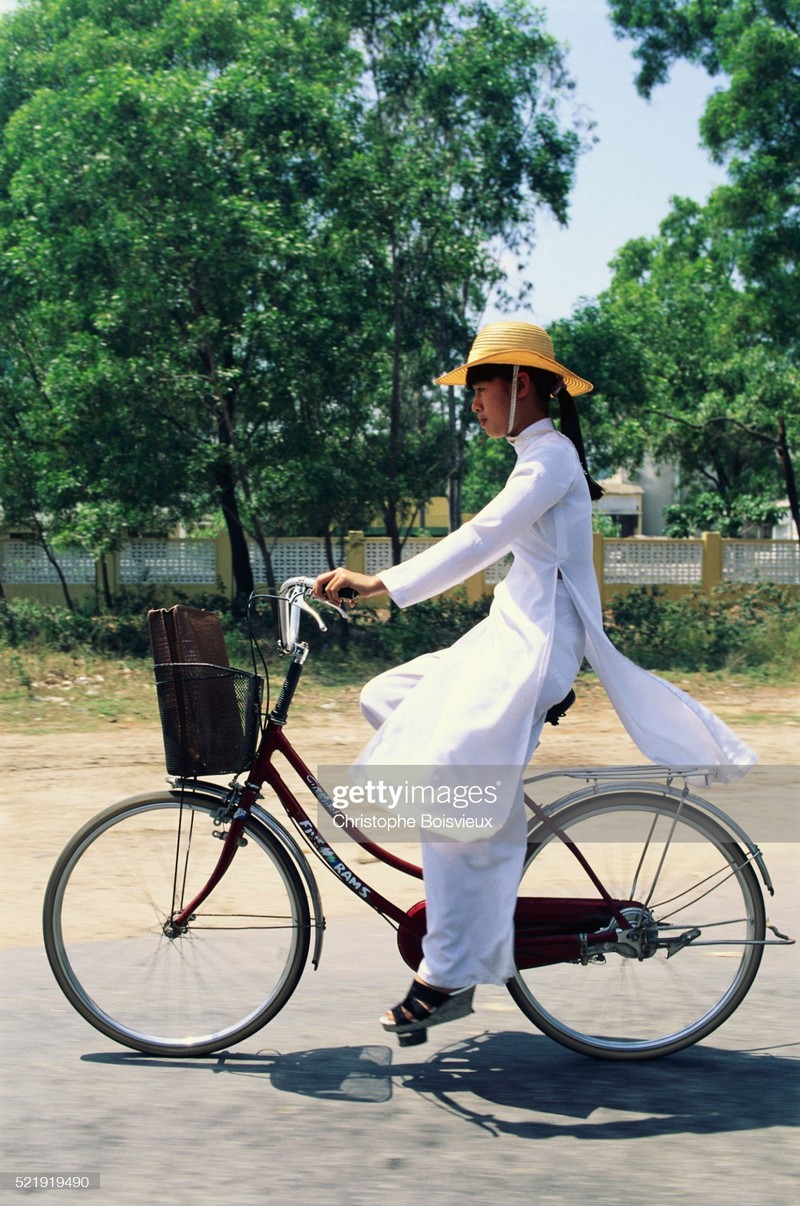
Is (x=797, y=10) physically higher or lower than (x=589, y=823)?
higher

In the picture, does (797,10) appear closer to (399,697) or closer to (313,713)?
(313,713)

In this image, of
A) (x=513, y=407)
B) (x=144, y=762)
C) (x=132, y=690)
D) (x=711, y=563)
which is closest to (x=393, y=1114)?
(x=513, y=407)

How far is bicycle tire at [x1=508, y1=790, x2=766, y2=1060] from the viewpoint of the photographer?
3.52 meters

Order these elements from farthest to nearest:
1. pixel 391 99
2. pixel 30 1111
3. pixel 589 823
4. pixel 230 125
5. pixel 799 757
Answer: pixel 391 99 < pixel 230 125 < pixel 799 757 < pixel 589 823 < pixel 30 1111

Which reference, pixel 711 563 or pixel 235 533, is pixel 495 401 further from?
pixel 711 563

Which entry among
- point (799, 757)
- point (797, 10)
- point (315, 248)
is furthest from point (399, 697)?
point (797, 10)

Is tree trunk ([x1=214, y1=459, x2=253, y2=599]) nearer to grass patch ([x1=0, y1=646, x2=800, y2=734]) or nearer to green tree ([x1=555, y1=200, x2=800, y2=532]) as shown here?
grass patch ([x1=0, y1=646, x2=800, y2=734])

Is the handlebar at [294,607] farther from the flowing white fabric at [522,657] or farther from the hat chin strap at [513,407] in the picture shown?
the hat chin strap at [513,407]

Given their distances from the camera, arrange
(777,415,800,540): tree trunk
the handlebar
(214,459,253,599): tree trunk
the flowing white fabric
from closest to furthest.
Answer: the flowing white fabric < the handlebar < (214,459,253,599): tree trunk < (777,415,800,540): tree trunk

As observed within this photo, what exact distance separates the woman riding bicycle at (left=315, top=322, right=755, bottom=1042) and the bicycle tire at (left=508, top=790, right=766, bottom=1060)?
17 cm

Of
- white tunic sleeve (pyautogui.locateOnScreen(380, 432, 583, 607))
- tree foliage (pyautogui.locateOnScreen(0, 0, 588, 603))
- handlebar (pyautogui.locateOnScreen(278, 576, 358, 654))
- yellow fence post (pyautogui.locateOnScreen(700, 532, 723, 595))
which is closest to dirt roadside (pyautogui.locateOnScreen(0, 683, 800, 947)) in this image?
handlebar (pyautogui.locateOnScreen(278, 576, 358, 654))

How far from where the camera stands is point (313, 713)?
35.7 feet

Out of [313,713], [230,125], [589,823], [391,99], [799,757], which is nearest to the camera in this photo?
[589,823]

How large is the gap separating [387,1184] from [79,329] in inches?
537
